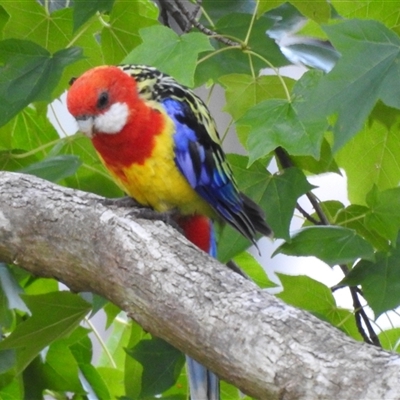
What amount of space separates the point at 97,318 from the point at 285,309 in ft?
6.11

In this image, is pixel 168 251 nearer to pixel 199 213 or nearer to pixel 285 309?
pixel 285 309

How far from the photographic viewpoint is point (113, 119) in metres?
1.00

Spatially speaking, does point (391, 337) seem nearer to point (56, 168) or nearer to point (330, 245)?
point (330, 245)

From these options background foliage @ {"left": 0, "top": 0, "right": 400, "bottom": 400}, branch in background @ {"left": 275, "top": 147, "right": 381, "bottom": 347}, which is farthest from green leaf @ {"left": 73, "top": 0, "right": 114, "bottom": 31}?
branch in background @ {"left": 275, "top": 147, "right": 381, "bottom": 347}

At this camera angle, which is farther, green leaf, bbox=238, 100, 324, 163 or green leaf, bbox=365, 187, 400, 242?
green leaf, bbox=365, 187, 400, 242

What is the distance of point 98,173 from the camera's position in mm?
1156

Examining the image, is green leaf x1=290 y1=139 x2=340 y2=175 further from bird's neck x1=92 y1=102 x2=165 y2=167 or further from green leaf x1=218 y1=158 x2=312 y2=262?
bird's neck x1=92 y1=102 x2=165 y2=167

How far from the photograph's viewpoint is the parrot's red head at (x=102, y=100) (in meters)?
0.97

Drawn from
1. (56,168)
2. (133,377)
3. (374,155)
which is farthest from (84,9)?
(133,377)

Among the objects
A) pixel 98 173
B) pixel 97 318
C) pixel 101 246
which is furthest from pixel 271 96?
pixel 97 318

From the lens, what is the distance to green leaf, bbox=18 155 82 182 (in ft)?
3.38

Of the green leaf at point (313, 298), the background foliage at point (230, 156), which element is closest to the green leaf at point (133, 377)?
the background foliage at point (230, 156)

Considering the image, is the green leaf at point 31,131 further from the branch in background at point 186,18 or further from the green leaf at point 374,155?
the green leaf at point 374,155

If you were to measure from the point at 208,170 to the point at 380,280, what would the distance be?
268mm
